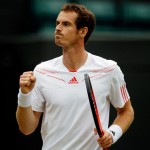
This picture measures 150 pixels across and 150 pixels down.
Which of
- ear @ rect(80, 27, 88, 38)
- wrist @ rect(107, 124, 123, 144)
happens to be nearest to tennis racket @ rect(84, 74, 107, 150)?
wrist @ rect(107, 124, 123, 144)

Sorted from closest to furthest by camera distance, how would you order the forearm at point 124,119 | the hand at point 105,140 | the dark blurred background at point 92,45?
the hand at point 105,140 → the forearm at point 124,119 → the dark blurred background at point 92,45

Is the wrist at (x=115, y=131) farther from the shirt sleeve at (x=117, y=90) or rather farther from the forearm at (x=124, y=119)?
the shirt sleeve at (x=117, y=90)

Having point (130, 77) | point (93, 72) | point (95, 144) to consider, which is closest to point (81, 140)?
point (95, 144)

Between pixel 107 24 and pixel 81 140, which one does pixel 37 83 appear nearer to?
pixel 81 140

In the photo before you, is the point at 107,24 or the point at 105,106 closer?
the point at 105,106

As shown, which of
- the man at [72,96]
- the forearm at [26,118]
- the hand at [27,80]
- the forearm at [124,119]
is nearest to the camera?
the hand at [27,80]

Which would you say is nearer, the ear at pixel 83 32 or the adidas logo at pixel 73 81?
the adidas logo at pixel 73 81

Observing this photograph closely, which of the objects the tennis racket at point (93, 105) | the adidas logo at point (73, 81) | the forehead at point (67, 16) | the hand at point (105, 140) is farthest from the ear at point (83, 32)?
the hand at point (105, 140)

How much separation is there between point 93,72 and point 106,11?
13.9 feet

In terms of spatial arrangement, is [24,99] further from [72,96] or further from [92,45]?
[92,45]

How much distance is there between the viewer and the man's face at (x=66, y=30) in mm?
6984

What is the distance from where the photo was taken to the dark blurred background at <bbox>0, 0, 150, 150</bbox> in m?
11.0

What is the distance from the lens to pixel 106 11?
36.9ft

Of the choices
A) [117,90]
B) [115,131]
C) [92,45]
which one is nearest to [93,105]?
[115,131]
